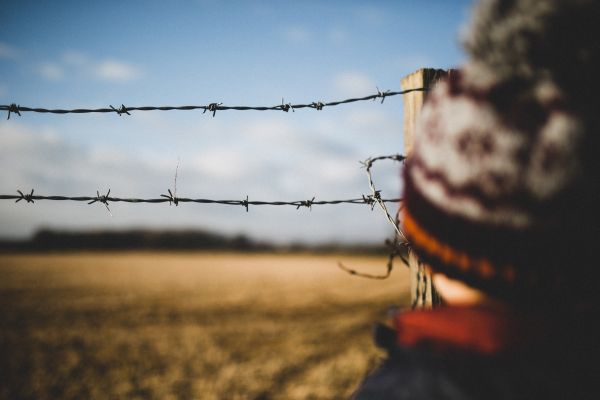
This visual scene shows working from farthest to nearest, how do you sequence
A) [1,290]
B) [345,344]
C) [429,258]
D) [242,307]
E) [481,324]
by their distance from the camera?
→ [1,290] → [242,307] → [345,344] → [429,258] → [481,324]

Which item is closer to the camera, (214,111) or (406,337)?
(406,337)

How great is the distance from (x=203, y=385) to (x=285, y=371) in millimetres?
1576

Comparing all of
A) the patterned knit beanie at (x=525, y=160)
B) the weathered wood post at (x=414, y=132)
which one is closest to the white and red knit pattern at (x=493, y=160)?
the patterned knit beanie at (x=525, y=160)

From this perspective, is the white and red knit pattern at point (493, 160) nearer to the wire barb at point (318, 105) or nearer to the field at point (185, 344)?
the wire barb at point (318, 105)

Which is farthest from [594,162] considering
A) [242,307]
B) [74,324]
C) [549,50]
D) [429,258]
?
[242,307]

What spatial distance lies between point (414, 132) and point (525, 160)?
1.03 m

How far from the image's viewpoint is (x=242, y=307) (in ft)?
44.8

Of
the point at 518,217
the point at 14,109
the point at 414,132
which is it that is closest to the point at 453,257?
the point at 518,217

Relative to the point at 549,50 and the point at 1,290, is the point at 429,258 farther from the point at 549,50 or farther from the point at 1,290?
the point at 1,290

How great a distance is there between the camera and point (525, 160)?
2.32ft

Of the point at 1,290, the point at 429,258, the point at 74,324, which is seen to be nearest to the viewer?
the point at 429,258

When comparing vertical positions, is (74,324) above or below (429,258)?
below

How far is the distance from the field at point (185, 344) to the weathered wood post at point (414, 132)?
4991 millimetres

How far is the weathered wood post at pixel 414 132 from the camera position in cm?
167
